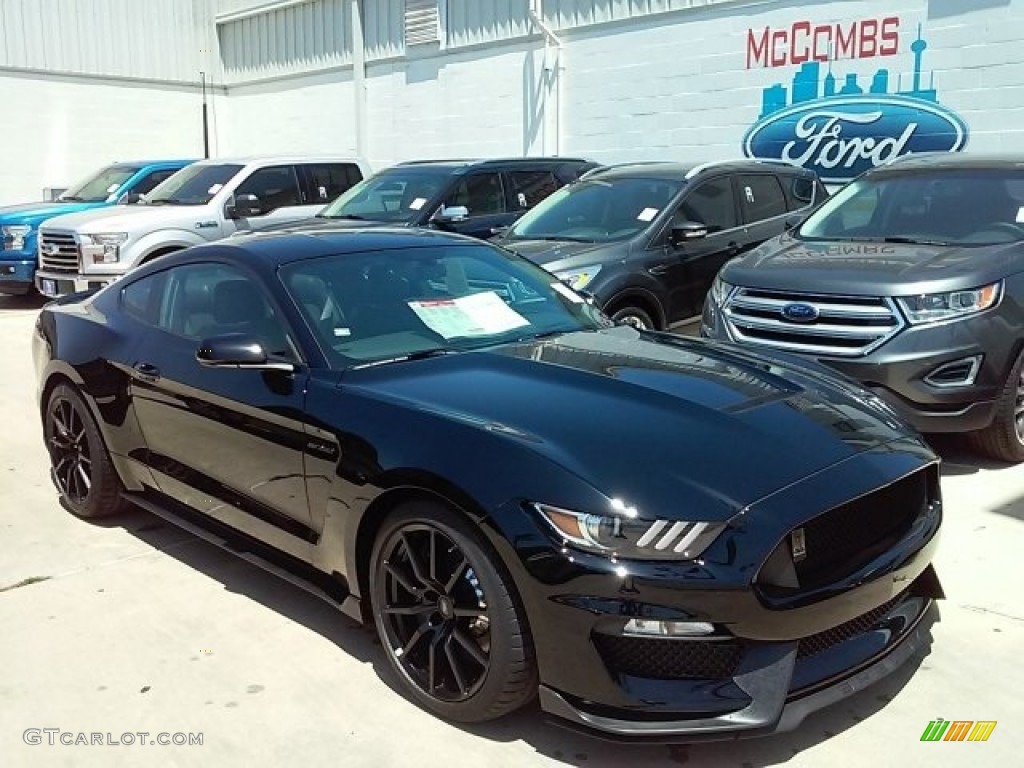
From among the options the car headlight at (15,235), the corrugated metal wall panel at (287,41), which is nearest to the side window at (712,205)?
the car headlight at (15,235)

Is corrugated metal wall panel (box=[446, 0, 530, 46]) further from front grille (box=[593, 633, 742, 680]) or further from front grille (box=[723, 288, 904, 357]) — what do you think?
front grille (box=[593, 633, 742, 680])

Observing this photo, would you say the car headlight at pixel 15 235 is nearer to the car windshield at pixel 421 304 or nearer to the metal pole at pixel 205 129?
the metal pole at pixel 205 129

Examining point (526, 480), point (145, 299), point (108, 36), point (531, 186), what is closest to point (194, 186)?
point (531, 186)

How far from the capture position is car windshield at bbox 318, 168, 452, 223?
9.88m

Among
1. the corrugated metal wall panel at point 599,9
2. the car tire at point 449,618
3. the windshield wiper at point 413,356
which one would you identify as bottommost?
the car tire at point 449,618

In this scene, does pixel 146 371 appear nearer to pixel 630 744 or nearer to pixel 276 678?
pixel 276 678

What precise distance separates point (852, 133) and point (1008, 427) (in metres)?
6.83

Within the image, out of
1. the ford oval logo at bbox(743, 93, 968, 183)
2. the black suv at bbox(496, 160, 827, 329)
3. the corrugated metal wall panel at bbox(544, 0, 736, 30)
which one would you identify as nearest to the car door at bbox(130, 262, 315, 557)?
the black suv at bbox(496, 160, 827, 329)

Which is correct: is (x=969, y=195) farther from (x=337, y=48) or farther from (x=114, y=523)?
(x=337, y=48)

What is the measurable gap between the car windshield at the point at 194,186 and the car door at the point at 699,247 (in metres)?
6.11

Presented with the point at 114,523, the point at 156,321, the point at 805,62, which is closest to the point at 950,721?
the point at 156,321

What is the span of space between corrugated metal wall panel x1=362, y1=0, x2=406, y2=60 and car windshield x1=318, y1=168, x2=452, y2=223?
733cm

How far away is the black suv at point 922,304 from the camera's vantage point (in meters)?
5.31

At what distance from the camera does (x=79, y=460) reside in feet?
16.7
